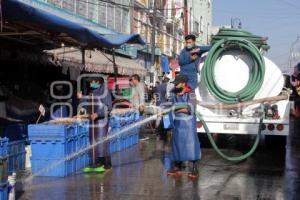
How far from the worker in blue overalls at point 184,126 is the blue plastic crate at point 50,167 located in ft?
6.65

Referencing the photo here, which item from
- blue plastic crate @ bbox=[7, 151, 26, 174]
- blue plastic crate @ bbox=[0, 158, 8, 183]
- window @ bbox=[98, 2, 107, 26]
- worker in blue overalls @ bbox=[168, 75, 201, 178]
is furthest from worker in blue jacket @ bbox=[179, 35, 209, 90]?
window @ bbox=[98, 2, 107, 26]

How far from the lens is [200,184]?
27.8ft

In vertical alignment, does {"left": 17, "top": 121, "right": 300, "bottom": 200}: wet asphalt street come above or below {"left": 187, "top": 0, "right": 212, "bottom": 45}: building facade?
below

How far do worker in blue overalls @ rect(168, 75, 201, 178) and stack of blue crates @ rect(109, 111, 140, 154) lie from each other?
2.83 m

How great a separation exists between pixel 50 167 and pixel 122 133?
3877 millimetres

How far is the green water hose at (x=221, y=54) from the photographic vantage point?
11.0 meters

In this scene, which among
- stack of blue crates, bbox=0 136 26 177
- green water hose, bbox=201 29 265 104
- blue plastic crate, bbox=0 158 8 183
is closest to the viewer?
blue plastic crate, bbox=0 158 8 183

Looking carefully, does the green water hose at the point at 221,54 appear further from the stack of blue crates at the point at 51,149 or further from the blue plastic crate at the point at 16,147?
the blue plastic crate at the point at 16,147

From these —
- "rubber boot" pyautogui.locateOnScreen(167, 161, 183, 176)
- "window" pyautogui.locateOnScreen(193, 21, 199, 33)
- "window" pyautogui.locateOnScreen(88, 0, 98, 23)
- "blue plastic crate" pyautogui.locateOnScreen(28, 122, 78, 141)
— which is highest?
"window" pyautogui.locateOnScreen(193, 21, 199, 33)

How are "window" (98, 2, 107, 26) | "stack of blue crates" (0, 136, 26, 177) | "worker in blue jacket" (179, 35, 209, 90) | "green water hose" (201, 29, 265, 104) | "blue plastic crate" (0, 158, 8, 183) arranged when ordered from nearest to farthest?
"blue plastic crate" (0, 158, 8, 183) < "stack of blue crates" (0, 136, 26, 177) < "worker in blue jacket" (179, 35, 209, 90) < "green water hose" (201, 29, 265, 104) < "window" (98, 2, 107, 26)

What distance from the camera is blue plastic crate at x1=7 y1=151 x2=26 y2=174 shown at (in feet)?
27.9

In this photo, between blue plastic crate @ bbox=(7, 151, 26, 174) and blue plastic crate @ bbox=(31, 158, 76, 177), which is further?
blue plastic crate @ bbox=(31, 158, 76, 177)

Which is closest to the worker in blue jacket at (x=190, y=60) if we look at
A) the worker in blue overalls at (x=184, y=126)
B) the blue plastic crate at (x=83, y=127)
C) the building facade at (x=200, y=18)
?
the worker in blue overalls at (x=184, y=126)

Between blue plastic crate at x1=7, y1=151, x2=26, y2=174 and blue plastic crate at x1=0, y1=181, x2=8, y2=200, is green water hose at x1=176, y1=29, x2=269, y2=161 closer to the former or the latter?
blue plastic crate at x1=7, y1=151, x2=26, y2=174
